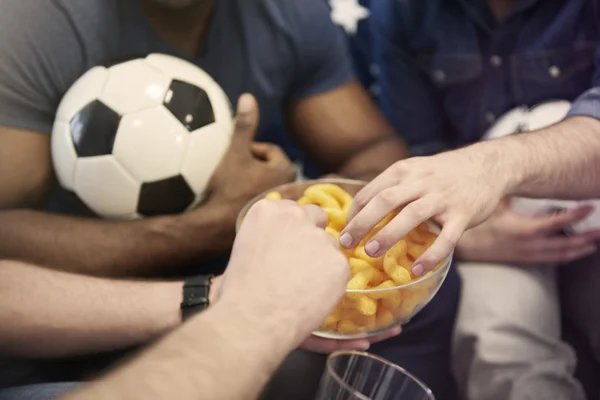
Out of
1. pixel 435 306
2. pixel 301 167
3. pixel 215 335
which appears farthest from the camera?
pixel 301 167

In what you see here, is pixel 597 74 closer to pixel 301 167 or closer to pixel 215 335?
pixel 301 167

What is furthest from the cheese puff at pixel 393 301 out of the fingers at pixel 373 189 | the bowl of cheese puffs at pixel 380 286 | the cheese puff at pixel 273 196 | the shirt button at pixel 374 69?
the shirt button at pixel 374 69

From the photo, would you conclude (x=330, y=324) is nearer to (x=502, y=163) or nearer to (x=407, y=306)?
(x=407, y=306)

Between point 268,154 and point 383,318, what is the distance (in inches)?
15.1

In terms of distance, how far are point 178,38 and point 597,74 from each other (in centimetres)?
69

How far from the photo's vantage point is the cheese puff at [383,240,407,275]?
0.68 metres

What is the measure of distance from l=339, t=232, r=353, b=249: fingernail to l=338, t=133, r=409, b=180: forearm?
35cm

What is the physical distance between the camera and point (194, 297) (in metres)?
0.78

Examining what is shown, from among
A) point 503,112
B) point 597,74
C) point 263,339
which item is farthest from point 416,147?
point 263,339

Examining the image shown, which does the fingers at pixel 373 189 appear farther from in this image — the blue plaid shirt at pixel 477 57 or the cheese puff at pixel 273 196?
the blue plaid shirt at pixel 477 57

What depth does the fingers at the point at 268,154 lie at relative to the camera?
37.9 inches

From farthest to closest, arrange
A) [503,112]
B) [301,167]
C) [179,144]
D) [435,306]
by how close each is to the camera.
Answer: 1. [301,167]
2. [503,112]
3. [435,306]
4. [179,144]

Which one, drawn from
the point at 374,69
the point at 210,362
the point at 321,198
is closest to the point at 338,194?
the point at 321,198

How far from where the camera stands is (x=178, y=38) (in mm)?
959
